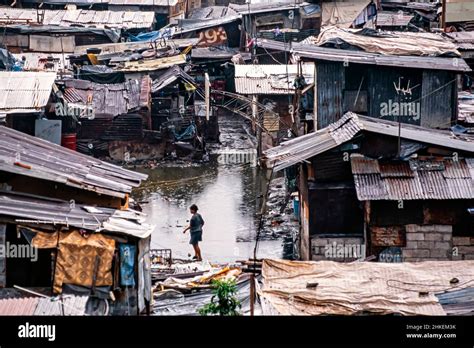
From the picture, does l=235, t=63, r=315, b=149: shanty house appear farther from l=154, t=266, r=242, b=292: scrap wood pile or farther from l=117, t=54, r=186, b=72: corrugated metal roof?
l=154, t=266, r=242, b=292: scrap wood pile

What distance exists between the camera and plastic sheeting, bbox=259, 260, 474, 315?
9922 millimetres

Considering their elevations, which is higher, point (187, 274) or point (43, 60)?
point (43, 60)

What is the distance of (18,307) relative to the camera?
8.28 meters

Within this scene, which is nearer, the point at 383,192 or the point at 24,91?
the point at 383,192

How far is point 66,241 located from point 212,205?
429 inches

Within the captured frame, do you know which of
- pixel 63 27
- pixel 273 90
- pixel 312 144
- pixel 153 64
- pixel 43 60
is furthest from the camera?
pixel 63 27

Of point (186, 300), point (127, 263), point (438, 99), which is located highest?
point (438, 99)

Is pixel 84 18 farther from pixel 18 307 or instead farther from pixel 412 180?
A: pixel 18 307

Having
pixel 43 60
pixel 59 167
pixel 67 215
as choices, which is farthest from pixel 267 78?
pixel 67 215

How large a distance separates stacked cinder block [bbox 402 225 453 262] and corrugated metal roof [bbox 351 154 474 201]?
571 millimetres

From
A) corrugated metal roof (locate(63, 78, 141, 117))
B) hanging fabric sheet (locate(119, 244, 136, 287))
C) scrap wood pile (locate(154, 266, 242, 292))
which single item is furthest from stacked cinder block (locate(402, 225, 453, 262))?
corrugated metal roof (locate(63, 78, 141, 117))

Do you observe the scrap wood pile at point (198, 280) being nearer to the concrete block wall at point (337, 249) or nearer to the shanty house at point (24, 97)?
the concrete block wall at point (337, 249)

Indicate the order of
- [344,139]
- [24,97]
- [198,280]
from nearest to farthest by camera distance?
[198,280], [344,139], [24,97]

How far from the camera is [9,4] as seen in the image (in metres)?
39.0
